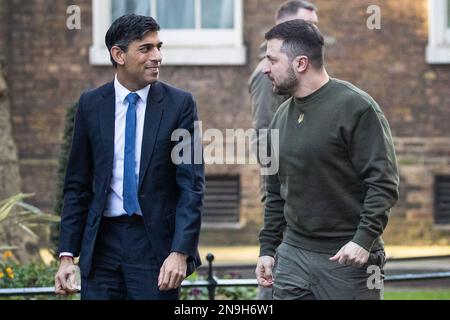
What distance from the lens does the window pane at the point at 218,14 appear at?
15094mm

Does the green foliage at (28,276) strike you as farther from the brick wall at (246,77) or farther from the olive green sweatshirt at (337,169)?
the olive green sweatshirt at (337,169)

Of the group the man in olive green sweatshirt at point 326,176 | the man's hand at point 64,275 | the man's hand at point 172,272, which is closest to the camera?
the man in olive green sweatshirt at point 326,176

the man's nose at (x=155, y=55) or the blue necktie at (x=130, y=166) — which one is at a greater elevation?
the man's nose at (x=155, y=55)

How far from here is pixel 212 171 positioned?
15.0 m

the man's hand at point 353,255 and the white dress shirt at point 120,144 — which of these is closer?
the man's hand at point 353,255

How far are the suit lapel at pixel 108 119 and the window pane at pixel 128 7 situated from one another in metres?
8.89

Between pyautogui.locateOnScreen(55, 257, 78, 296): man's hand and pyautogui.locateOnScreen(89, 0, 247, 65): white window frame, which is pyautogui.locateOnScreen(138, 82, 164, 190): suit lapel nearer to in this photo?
pyautogui.locateOnScreen(55, 257, 78, 296): man's hand

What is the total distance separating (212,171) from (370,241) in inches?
367

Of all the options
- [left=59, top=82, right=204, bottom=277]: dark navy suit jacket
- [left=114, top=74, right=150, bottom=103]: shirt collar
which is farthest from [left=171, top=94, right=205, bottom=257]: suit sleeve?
[left=114, top=74, right=150, bottom=103]: shirt collar

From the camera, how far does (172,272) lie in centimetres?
605

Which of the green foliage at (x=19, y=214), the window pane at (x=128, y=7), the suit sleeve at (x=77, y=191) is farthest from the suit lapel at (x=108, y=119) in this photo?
the window pane at (x=128, y=7)

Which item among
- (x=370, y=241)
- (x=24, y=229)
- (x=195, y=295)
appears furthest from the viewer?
(x=24, y=229)
